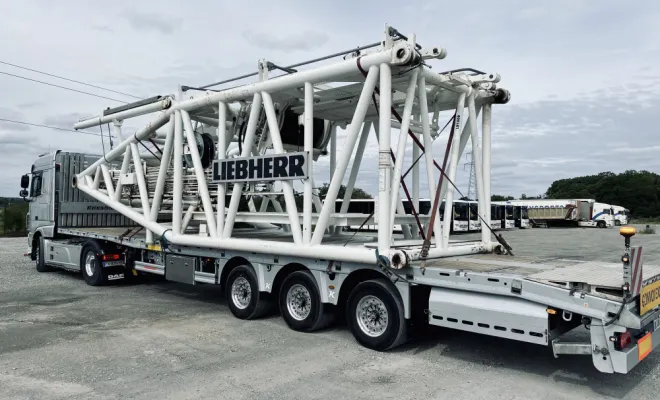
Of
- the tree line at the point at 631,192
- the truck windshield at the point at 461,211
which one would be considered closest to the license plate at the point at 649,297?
the truck windshield at the point at 461,211

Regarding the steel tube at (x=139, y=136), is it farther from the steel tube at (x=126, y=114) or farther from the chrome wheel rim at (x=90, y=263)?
the chrome wheel rim at (x=90, y=263)

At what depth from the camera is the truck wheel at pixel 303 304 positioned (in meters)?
7.86

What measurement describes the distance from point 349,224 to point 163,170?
4030 millimetres

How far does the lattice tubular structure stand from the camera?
283 inches

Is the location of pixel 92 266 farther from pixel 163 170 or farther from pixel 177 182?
pixel 177 182

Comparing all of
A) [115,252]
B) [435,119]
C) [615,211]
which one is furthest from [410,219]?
[615,211]

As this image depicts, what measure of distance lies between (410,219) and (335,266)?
217 cm

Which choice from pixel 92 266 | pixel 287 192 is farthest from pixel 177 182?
pixel 92 266

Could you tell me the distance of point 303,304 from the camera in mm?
8109

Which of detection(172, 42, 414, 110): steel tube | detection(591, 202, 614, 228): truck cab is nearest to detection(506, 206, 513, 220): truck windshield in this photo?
detection(591, 202, 614, 228): truck cab

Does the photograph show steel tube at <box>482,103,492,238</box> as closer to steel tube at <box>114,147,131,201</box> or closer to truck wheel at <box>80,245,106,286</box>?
steel tube at <box>114,147,131,201</box>

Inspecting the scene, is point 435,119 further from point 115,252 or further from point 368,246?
point 115,252

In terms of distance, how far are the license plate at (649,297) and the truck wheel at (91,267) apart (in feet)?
35.2

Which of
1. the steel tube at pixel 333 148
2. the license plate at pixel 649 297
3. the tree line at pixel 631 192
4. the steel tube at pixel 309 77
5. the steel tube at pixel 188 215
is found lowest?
the license plate at pixel 649 297
